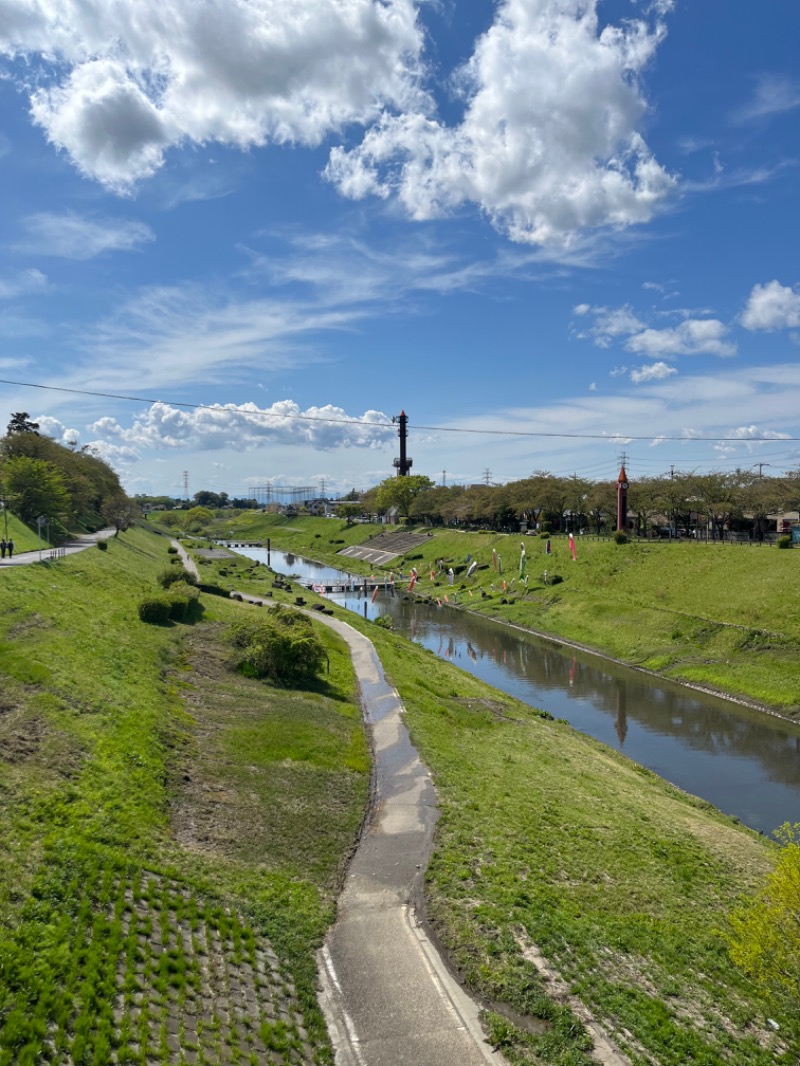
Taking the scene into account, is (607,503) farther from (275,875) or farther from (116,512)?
(275,875)

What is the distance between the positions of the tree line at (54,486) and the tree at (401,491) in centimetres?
5795

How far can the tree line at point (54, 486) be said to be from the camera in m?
55.6

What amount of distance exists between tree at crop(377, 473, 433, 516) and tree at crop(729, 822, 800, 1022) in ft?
448

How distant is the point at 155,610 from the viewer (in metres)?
36.9

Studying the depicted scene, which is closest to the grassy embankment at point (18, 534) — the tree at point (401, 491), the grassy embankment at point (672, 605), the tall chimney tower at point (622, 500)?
the grassy embankment at point (672, 605)

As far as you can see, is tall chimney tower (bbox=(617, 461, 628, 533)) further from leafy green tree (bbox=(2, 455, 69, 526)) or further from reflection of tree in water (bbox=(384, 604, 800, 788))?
leafy green tree (bbox=(2, 455, 69, 526))

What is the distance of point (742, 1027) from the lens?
39.1 feet

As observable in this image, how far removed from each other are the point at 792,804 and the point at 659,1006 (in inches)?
749

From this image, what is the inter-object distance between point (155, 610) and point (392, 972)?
94.0ft

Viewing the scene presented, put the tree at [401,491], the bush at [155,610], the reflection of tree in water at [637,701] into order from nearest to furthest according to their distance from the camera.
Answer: the reflection of tree in water at [637,701], the bush at [155,610], the tree at [401,491]

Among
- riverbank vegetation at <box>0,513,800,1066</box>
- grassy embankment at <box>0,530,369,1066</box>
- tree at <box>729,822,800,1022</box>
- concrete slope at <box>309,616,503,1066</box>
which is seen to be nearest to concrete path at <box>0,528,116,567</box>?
grassy embankment at <box>0,530,369,1066</box>

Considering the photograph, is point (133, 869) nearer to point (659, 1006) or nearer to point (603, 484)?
point (659, 1006)

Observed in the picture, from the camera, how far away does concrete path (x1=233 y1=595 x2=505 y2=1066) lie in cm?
1041

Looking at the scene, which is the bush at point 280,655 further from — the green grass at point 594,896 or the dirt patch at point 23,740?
the dirt patch at point 23,740
